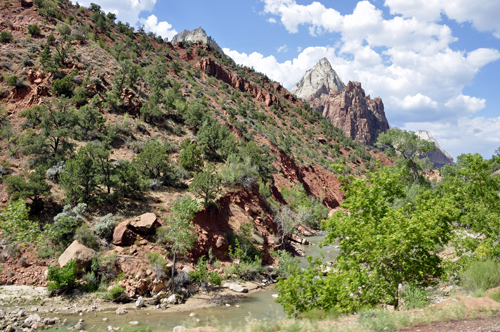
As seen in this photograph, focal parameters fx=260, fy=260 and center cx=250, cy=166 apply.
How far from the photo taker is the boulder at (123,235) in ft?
60.3

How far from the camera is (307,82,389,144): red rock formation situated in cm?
15262

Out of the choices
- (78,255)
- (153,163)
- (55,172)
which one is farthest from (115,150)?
(78,255)

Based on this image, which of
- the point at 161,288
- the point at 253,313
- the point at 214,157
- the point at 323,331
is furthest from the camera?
the point at 214,157

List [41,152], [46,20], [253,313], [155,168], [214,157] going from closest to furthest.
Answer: [253,313], [41,152], [155,168], [214,157], [46,20]

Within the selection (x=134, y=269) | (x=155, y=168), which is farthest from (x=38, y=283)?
(x=155, y=168)

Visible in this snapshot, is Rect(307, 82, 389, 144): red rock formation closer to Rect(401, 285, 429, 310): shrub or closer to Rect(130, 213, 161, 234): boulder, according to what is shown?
Rect(130, 213, 161, 234): boulder

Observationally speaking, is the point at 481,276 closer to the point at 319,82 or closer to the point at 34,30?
A: the point at 34,30

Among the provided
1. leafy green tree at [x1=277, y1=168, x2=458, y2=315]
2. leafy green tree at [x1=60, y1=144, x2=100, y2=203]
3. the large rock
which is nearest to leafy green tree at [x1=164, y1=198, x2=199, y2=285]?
the large rock

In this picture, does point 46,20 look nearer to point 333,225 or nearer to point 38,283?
point 38,283

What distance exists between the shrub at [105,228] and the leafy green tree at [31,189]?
4.40 m

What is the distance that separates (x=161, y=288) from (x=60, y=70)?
32.8m

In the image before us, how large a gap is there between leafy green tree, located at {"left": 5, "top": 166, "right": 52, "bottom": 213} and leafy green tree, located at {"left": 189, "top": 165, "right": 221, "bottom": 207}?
1073 cm

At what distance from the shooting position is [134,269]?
17.1 metres

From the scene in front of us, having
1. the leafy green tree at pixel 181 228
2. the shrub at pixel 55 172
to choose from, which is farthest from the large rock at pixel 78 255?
the shrub at pixel 55 172
